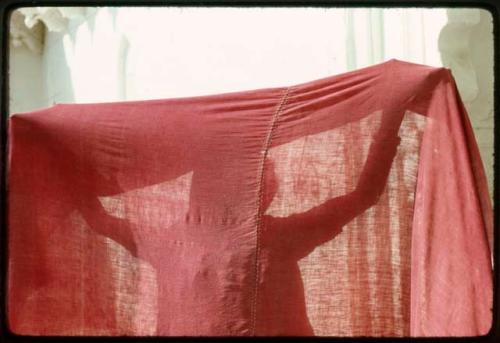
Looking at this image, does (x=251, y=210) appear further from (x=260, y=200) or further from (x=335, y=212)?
(x=335, y=212)

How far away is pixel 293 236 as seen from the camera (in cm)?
125

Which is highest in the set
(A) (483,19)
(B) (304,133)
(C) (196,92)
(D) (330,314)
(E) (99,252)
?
(A) (483,19)

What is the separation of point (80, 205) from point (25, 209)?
8cm

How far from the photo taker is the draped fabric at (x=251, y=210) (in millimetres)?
1221

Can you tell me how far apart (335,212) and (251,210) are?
0.13 metres

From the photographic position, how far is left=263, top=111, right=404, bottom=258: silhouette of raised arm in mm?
1244

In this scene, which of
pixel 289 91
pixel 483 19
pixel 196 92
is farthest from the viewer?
pixel 196 92

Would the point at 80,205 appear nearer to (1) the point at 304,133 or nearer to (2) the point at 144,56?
(1) the point at 304,133

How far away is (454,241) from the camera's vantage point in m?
1.18

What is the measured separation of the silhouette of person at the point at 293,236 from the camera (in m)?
1.22

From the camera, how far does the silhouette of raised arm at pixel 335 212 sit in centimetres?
124

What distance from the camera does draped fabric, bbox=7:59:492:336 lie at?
122cm

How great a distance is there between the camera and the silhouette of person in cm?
122

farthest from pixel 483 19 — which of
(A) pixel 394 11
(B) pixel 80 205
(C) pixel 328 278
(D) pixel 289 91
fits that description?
(B) pixel 80 205
